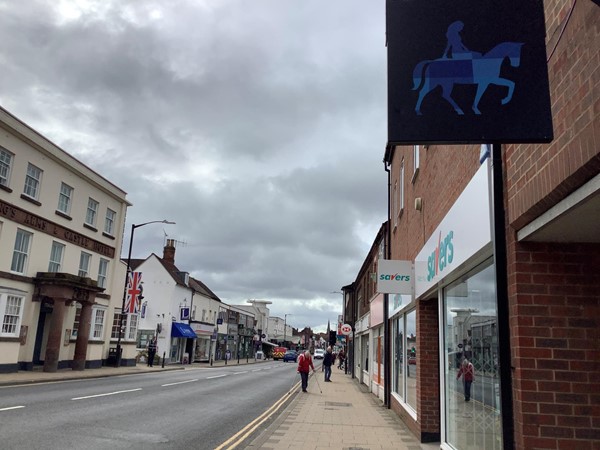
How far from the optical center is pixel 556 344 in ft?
13.2

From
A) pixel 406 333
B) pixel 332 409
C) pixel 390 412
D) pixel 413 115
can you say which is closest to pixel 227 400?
pixel 332 409

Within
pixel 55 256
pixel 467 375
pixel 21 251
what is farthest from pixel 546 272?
pixel 55 256

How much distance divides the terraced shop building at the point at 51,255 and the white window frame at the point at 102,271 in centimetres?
6

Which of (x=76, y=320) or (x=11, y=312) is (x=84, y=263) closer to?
(x=76, y=320)

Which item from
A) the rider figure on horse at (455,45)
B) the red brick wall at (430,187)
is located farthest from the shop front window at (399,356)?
the rider figure on horse at (455,45)

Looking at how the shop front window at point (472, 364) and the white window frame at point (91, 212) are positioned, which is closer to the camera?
the shop front window at point (472, 364)

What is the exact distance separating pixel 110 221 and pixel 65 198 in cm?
458

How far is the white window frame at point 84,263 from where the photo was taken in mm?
26266

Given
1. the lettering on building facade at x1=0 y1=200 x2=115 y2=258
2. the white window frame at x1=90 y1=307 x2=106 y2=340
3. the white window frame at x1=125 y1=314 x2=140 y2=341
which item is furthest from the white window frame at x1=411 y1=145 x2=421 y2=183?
the white window frame at x1=125 y1=314 x2=140 y2=341

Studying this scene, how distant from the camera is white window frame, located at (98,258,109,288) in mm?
28219

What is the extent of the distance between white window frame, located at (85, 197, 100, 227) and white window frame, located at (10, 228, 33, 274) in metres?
4.71

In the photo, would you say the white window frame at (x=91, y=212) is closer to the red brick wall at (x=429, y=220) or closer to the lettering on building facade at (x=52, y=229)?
the lettering on building facade at (x=52, y=229)

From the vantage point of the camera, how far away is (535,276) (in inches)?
165

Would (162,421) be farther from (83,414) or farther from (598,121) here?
(598,121)
